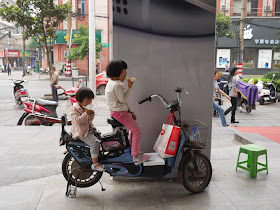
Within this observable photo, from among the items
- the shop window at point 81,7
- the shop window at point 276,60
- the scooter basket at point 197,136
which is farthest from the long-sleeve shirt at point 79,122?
the shop window at point 81,7

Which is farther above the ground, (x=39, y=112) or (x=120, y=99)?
(x=120, y=99)

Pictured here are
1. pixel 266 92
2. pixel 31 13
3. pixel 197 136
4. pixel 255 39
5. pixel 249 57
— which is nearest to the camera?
pixel 197 136

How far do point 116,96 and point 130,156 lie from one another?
85 cm

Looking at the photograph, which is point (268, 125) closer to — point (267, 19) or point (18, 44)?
point (267, 19)

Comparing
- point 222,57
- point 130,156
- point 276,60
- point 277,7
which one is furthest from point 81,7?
point 130,156

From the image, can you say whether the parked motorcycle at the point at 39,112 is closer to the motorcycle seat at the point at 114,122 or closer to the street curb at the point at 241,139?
the street curb at the point at 241,139

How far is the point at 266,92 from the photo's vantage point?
14.6 metres

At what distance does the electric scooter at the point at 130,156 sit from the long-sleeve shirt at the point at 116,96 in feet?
0.65

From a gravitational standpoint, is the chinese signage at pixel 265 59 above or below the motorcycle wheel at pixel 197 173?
above

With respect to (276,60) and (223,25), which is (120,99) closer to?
(223,25)

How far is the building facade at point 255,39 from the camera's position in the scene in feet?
111

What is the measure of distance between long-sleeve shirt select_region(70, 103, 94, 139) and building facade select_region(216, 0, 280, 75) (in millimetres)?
31871

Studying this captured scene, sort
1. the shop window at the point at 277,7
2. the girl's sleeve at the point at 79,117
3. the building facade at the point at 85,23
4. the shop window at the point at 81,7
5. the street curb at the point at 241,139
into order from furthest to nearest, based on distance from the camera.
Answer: the shop window at the point at 81,7
the building facade at the point at 85,23
the shop window at the point at 277,7
the street curb at the point at 241,139
the girl's sleeve at the point at 79,117

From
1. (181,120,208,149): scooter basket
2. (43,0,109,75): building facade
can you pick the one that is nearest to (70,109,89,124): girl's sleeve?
(181,120,208,149): scooter basket
